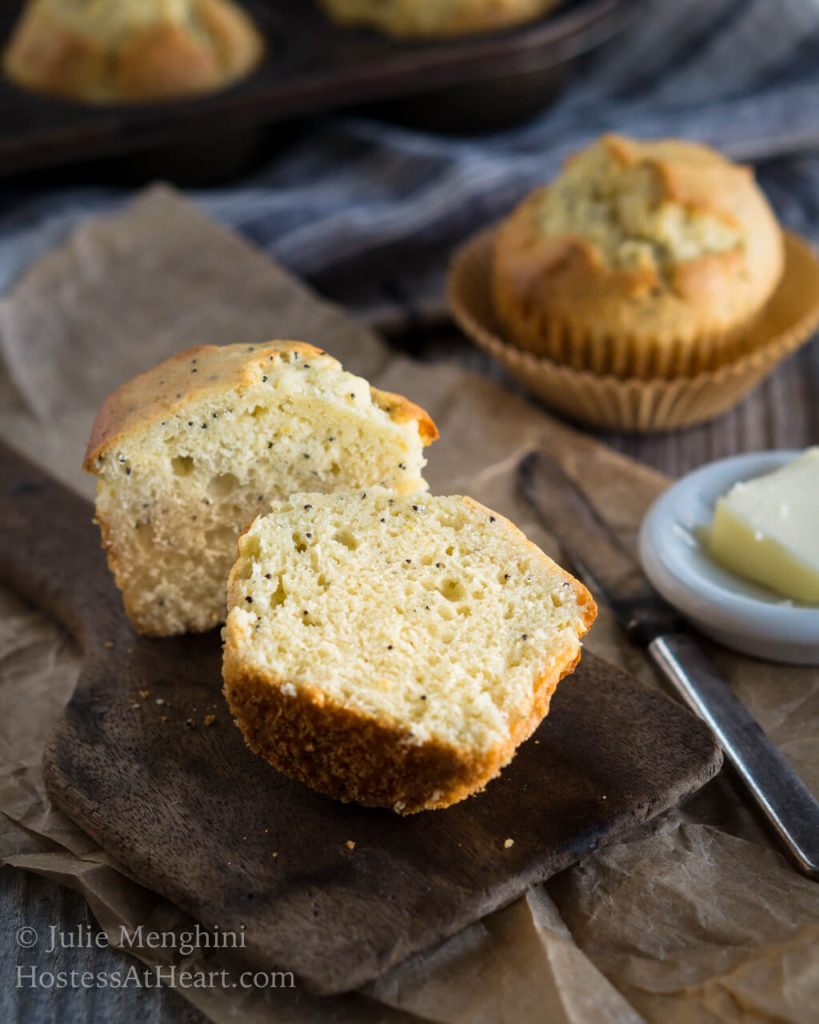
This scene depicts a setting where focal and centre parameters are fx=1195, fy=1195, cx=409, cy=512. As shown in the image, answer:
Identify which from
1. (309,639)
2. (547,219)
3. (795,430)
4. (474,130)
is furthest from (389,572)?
(474,130)

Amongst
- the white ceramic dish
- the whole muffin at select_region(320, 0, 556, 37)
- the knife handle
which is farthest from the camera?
the whole muffin at select_region(320, 0, 556, 37)

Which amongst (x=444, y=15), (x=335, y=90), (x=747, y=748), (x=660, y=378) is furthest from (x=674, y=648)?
(x=444, y=15)

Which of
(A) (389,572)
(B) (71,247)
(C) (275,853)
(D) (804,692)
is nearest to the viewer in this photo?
(C) (275,853)

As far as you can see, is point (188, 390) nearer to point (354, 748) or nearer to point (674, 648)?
point (354, 748)

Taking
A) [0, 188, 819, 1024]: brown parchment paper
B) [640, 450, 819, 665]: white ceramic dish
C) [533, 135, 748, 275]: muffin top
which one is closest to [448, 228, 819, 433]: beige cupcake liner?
[0, 188, 819, 1024]: brown parchment paper

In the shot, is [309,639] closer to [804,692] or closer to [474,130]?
[804,692]

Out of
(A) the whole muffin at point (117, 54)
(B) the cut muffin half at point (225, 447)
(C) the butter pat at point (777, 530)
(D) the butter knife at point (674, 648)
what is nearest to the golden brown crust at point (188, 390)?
(B) the cut muffin half at point (225, 447)

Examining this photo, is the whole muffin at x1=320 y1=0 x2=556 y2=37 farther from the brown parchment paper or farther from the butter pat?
the butter pat
